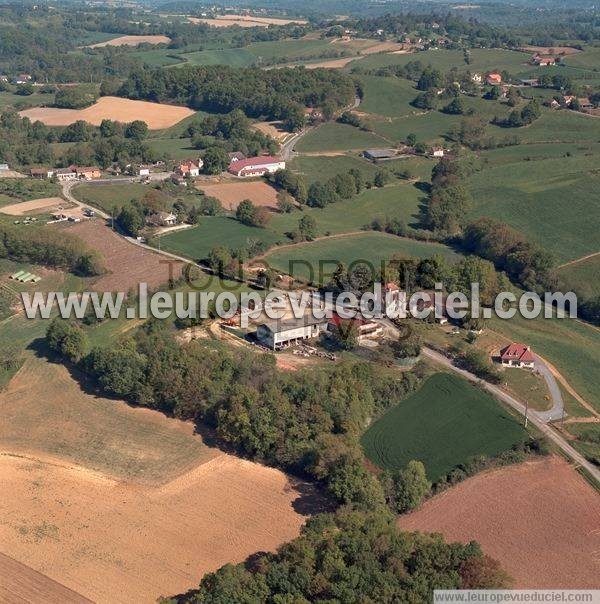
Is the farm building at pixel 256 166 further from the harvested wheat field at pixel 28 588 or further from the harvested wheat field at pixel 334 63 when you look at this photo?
the harvested wheat field at pixel 334 63

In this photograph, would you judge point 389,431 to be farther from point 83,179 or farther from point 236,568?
point 83,179

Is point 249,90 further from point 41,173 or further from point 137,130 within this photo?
point 41,173

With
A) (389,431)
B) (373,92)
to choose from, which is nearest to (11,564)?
(389,431)

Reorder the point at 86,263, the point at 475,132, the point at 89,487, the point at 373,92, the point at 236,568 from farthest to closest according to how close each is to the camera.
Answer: the point at 373,92 → the point at 475,132 → the point at 86,263 → the point at 89,487 → the point at 236,568

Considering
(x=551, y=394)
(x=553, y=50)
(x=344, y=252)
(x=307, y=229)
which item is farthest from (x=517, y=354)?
(x=553, y=50)

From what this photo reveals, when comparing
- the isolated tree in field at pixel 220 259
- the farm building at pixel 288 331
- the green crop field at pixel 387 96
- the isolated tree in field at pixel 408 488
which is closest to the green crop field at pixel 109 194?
the isolated tree in field at pixel 220 259

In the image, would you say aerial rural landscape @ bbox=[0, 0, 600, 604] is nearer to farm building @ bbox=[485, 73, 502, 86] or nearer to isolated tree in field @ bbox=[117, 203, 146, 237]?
isolated tree in field @ bbox=[117, 203, 146, 237]

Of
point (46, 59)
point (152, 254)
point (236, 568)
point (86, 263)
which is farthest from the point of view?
point (46, 59)

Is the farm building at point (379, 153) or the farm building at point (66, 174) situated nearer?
the farm building at point (66, 174)
